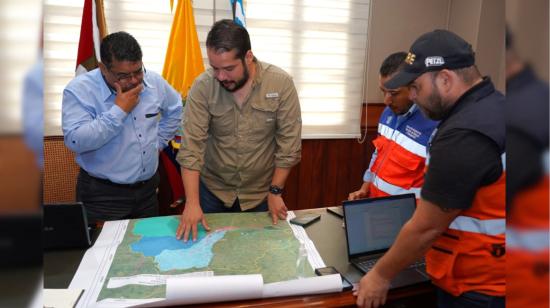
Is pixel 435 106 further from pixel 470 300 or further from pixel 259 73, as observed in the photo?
pixel 259 73

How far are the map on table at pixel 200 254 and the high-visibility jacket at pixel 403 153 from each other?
0.56 meters

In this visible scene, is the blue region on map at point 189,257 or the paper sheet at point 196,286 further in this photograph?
the blue region on map at point 189,257

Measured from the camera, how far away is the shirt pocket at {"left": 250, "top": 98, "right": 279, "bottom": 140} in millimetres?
1923

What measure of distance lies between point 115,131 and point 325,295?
49.6 inches

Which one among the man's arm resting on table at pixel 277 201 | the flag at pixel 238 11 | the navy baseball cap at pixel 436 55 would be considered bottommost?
the man's arm resting on table at pixel 277 201

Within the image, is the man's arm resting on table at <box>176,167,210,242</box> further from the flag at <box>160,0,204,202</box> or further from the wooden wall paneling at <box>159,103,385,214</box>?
the wooden wall paneling at <box>159,103,385,214</box>

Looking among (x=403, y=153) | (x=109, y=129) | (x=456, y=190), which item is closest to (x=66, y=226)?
(x=109, y=129)

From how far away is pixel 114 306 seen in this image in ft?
3.46

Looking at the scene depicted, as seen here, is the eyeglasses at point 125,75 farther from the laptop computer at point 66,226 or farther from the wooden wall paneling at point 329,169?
the wooden wall paneling at point 329,169

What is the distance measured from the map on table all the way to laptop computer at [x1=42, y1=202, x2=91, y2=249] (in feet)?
0.45

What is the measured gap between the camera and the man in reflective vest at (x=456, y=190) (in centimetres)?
98

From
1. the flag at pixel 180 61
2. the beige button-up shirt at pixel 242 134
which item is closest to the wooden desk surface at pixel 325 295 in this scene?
the beige button-up shirt at pixel 242 134

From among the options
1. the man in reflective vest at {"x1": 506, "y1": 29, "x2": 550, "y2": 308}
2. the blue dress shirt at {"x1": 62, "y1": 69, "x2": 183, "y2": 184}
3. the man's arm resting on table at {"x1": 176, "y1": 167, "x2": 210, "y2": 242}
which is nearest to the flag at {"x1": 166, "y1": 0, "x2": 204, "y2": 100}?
the blue dress shirt at {"x1": 62, "y1": 69, "x2": 183, "y2": 184}

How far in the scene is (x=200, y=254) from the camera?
4.52 ft
